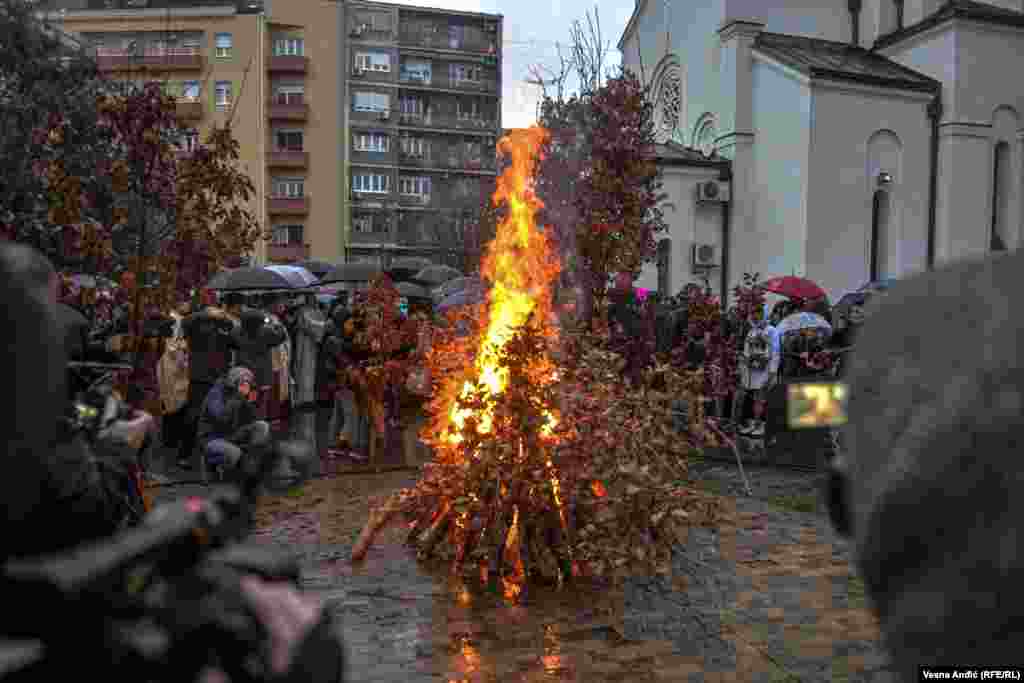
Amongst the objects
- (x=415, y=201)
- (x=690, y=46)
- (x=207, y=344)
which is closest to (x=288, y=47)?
(x=415, y=201)

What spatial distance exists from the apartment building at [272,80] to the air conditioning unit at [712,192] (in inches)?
1419

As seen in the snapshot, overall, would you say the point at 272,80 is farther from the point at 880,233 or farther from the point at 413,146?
the point at 880,233

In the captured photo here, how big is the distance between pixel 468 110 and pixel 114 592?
242 ft

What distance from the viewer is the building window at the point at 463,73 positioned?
71.7 m

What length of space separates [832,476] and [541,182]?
44.6 ft

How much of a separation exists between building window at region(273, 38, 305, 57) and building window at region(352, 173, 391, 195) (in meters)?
9.18

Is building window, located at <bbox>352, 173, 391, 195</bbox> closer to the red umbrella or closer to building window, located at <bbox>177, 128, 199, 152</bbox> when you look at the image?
the red umbrella

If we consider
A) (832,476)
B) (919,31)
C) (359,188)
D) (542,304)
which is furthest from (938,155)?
(359,188)

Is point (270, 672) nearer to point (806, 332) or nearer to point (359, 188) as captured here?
point (806, 332)

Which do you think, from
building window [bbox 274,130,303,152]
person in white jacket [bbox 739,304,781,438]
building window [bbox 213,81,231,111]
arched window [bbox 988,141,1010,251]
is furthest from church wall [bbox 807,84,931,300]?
building window [bbox 213,81,231,111]

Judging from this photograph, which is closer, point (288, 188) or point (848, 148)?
point (848, 148)

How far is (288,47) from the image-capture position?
6072 cm

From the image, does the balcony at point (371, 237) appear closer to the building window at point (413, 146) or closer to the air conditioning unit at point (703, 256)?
the building window at point (413, 146)

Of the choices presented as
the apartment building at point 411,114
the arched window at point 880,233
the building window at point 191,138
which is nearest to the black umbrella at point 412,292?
the building window at point 191,138
